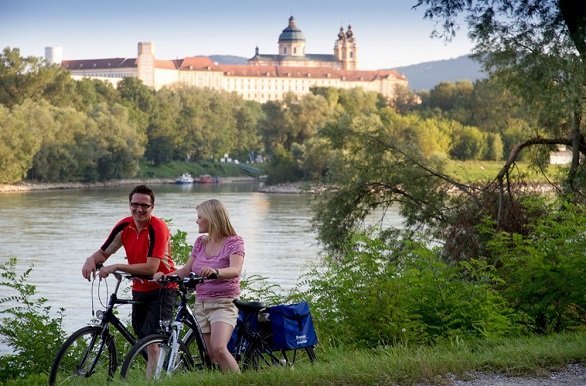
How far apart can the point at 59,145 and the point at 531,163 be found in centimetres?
5904

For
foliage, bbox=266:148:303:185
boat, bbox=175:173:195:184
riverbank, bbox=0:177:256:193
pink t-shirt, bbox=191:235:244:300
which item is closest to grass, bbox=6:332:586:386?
pink t-shirt, bbox=191:235:244:300

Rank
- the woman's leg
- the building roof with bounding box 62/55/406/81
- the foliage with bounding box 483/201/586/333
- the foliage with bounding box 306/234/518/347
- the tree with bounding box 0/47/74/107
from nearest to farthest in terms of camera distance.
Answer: the woman's leg → the foliage with bounding box 306/234/518/347 → the foliage with bounding box 483/201/586/333 → the tree with bounding box 0/47/74/107 → the building roof with bounding box 62/55/406/81

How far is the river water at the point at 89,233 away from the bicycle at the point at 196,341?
6401 mm

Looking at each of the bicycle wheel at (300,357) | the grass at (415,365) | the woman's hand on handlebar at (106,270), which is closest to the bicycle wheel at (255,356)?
the bicycle wheel at (300,357)

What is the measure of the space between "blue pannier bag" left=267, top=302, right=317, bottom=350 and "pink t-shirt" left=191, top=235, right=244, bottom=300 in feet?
0.81

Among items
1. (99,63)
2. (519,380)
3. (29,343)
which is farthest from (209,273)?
Answer: (99,63)

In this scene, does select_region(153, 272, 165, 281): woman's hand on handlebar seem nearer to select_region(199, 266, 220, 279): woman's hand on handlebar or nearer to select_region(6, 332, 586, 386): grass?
select_region(199, 266, 220, 279): woman's hand on handlebar

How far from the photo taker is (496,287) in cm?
957

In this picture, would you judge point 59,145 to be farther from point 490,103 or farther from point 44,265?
point 44,265

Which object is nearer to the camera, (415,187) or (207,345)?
(207,345)

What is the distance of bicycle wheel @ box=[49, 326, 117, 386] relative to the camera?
18.4 ft

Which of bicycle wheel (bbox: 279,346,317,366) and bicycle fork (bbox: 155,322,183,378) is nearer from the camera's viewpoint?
bicycle fork (bbox: 155,322,183,378)

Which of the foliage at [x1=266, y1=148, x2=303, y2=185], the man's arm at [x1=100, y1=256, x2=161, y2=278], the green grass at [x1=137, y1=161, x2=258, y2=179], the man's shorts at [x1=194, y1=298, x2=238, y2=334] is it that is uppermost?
the man's arm at [x1=100, y1=256, x2=161, y2=278]

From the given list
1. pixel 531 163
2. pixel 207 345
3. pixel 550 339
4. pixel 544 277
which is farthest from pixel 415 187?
pixel 207 345
